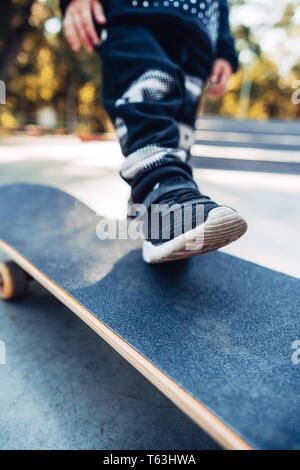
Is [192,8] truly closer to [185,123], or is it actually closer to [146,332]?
Answer: [185,123]

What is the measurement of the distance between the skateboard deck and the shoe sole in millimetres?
122

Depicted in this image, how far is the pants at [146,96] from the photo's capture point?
0.91m

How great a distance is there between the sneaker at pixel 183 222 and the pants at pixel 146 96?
0.06 metres

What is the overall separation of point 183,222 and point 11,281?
28.4 inches

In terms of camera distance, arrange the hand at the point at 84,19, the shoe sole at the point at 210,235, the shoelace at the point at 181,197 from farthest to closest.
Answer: the hand at the point at 84,19 < the shoelace at the point at 181,197 < the shoe sole at the point at 210,235

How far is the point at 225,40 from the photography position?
1.38m

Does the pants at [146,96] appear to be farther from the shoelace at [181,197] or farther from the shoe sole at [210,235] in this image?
the shoe sole at [210,235]

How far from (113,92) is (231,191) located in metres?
1.22

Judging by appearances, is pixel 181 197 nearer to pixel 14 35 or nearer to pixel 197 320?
pixel 197 320

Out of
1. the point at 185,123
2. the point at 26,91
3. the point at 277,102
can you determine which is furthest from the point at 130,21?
the point at 277,102
